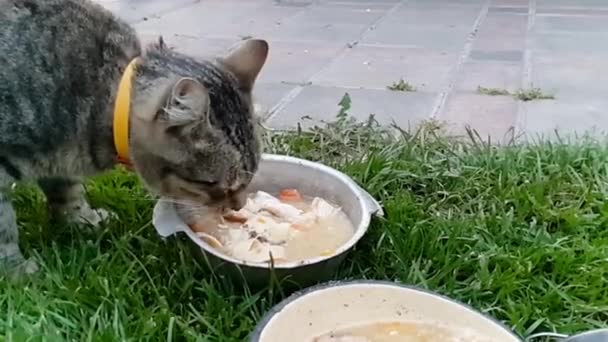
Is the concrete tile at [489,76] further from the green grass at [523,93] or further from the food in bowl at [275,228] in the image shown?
the food in bowl at [275,228]

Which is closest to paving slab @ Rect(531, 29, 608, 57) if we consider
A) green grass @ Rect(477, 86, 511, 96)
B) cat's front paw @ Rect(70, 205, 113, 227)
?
green grass @ Rect(477, 86, 511, 96)

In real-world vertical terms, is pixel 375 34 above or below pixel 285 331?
below

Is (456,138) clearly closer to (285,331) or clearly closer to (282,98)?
(282,98)

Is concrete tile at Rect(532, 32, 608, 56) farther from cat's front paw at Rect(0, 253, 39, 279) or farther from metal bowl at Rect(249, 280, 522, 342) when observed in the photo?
cat's front paw at Rect(0, 253, 39, 279)

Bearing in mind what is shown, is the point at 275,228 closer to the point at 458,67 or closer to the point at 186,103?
the point at 186,103

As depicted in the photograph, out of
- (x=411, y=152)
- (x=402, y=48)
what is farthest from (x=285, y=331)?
(x=402, y=48)

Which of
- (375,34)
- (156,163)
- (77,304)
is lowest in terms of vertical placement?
(375,34)

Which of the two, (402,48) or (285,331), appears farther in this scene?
(402,48)

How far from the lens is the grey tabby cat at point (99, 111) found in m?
1.80

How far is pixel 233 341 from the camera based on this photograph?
5.50ft

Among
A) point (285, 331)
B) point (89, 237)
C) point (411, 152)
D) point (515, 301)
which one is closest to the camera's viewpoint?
point (285, 331)

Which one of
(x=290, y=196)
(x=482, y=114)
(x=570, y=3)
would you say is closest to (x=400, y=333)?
(x=290, y=196)

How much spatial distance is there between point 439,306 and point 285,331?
0.30 m

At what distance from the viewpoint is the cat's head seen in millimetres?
1746
